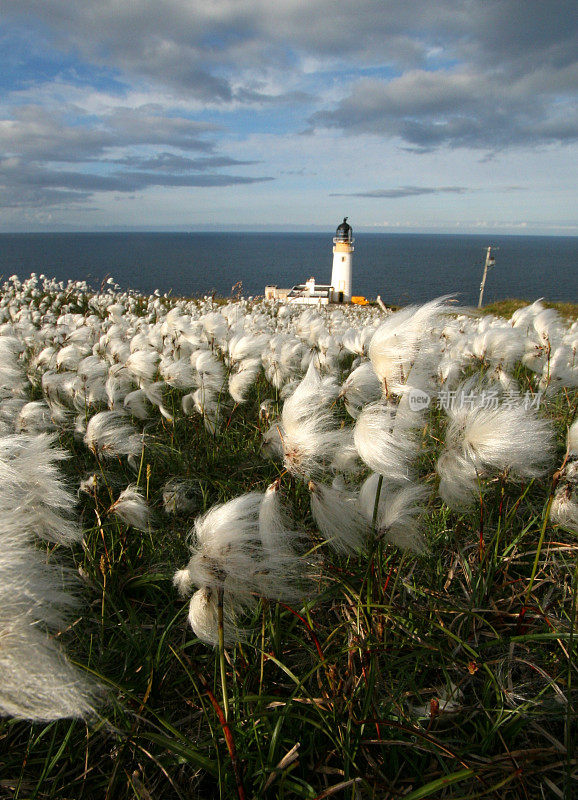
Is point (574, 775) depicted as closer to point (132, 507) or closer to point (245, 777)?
point (245, 777)

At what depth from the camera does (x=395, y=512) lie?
1571mm

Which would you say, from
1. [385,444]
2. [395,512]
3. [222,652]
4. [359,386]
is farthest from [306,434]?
[222,652]

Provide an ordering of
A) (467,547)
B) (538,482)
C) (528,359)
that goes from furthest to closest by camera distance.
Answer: (528,359)
(538,482)
(467,547)

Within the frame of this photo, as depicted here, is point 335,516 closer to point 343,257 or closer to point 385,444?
point 385,444

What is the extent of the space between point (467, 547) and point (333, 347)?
2120mm

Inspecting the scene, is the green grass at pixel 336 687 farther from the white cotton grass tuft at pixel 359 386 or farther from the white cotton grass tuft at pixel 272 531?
the white cotton grass tuft at pixel 359 386

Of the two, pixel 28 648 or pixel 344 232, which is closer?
pixel 28 648

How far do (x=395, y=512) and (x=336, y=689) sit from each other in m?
0.60

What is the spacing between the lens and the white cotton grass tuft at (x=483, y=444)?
1492 millimetres

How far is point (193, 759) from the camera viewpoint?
1.18 meters

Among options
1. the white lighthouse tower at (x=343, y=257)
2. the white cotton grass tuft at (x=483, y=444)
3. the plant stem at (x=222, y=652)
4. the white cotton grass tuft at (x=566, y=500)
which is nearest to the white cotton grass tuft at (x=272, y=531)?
the plant stem at (x=222, y=652)

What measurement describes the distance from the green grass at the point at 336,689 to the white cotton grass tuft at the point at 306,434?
1.44 ft

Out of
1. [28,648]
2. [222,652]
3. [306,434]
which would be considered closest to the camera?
[28,648]

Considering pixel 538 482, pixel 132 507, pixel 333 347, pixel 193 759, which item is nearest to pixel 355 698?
pixel 193 759
